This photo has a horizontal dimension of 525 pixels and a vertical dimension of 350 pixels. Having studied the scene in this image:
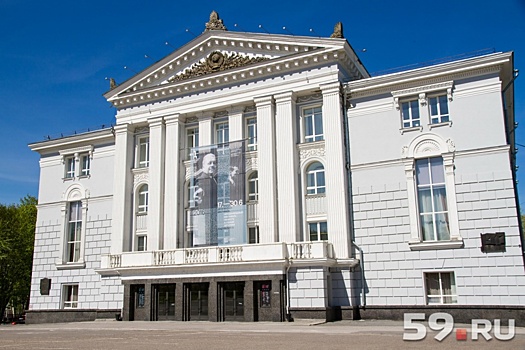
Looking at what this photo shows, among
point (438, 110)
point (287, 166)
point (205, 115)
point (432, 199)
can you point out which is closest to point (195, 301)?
point (287, 166)

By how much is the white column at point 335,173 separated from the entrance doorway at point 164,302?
10258mm

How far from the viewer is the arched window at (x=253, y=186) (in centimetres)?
3378

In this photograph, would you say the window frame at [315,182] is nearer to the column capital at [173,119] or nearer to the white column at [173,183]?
the white column at [173,183]

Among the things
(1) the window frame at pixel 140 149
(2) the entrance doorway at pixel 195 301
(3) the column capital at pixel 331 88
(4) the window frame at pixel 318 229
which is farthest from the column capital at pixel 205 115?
(2) the entrance doorway at pixel 195 301

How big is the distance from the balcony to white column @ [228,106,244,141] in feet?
24.0

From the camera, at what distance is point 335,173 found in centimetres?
3086

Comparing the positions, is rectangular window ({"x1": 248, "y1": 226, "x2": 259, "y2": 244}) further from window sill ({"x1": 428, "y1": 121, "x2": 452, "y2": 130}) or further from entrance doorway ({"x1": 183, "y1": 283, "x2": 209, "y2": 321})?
window sill ({"x1": 428, "y1": 121, "x2": 452, "y2": 130})

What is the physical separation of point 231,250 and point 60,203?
1612 centimetres

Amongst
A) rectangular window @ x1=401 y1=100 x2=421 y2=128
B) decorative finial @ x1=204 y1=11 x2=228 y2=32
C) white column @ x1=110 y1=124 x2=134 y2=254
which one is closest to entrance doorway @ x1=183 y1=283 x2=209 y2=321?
white column @ x1=110 y1=124 x2=134 y2=254

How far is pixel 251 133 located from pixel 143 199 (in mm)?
8912

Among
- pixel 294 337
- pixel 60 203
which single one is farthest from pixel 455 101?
pixel 60 203

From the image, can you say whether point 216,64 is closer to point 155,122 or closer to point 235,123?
point 235,123

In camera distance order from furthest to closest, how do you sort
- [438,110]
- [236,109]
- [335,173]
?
[236,109] < [335,173] < [438,110]

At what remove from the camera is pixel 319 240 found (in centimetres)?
3072
